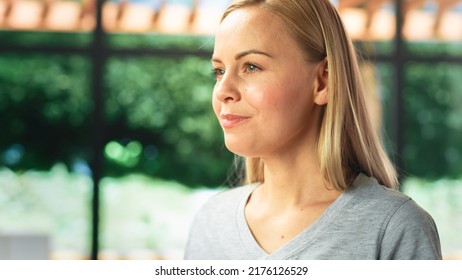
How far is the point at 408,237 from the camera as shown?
802 millimetres

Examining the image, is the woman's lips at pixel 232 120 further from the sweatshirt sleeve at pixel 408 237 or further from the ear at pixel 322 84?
the sweatshirt sleeve at pixel 408 237

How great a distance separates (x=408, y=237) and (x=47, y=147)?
226 cm

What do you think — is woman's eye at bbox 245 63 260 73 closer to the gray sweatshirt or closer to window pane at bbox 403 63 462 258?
the gray sweatshirt

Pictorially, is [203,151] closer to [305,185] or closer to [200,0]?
[200,0]

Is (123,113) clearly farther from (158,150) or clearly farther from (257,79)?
(257,79)

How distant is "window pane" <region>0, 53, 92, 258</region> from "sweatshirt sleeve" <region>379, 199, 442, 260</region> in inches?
83.0

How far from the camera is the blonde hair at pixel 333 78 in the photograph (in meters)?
0.86

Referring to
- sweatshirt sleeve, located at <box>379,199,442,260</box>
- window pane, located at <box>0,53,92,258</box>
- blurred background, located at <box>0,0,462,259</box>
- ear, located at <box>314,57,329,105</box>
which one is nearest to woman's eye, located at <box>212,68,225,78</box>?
ear, located at <box>314,57,329,105</box>

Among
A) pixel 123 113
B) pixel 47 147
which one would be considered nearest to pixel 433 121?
pixel 123 113

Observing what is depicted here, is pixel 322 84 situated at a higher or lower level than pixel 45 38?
lower

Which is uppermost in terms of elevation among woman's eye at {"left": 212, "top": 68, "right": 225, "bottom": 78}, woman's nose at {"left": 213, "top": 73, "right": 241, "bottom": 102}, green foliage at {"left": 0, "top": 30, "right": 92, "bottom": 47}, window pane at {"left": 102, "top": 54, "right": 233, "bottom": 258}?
green foliage at {"left": 0, "top": 30, "right": 92, "bottom": 47}

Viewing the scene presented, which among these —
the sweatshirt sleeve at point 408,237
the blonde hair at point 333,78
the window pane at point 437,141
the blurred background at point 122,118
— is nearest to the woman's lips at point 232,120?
the blonde hair at point 333,78

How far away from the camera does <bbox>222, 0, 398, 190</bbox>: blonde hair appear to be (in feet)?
2.81

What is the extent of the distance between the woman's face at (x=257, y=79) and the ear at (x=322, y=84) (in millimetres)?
11
